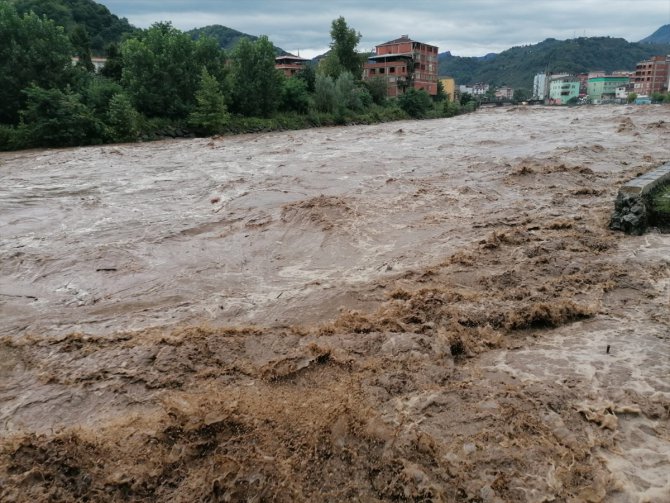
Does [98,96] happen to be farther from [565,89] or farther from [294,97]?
[565,89]

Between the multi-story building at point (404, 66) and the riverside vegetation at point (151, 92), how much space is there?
1731 centimetres

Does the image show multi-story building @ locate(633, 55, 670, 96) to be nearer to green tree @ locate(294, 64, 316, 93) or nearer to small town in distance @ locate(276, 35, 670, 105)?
small town in distance @ locate(276, 35, 670, 105)

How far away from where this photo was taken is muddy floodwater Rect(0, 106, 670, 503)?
299 centimetres

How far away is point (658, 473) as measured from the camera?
9.64 feet

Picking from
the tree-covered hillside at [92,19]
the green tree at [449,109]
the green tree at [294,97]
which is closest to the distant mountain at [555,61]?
the green tree at [449,109]

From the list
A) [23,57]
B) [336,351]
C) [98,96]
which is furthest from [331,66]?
[336,351]

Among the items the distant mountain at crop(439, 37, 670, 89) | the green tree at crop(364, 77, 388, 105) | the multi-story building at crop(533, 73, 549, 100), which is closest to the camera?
the green tree at crop(364, 77, 388, 105)

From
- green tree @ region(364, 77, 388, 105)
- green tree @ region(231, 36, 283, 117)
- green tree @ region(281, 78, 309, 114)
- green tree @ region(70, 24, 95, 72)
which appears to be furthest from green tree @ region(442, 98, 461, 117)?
green tree @ region(70, 24, 95, 72)

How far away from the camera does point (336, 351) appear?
4.55m

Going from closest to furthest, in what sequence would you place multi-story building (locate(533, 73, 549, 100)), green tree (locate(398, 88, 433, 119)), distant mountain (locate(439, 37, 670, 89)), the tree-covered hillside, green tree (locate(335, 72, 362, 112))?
1. green tree (locate(335, 72, 362, 112))
2. green tree (locate(398, 88, 433, 119))
3. the tree-covered hillside
4. multi-story building (locate(533, 73, 549, 100))
5. distant mountain (locate(439, 37, 670, 89))

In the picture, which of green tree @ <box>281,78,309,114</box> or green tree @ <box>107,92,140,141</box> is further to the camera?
green tree @ <box>281,78,309,114</box>

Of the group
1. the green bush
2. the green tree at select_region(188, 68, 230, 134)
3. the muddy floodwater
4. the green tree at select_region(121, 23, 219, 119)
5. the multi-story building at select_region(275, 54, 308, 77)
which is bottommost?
the muddy floodwater

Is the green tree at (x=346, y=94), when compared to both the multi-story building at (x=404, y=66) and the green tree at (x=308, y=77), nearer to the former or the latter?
the green tree at (x=308, y=77)

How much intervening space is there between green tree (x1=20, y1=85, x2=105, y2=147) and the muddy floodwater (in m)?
14.3
